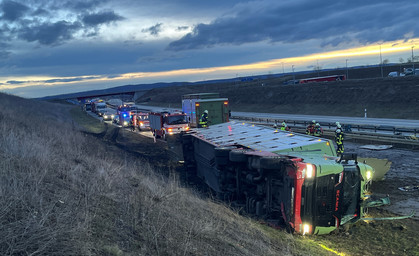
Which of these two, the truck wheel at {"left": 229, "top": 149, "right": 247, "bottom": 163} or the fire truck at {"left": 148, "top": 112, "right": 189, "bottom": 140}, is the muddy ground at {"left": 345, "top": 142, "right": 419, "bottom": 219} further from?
the fire truck at {"left": 148, "top": 112, "right": 189, "bottom": 140}

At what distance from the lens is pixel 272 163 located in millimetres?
7801

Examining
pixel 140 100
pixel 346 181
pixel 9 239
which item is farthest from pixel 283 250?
pixel 140 100

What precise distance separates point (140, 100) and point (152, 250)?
14019cm

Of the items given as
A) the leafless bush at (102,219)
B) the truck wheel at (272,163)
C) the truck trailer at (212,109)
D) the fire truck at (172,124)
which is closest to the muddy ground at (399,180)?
the truck wheel at (272,163)

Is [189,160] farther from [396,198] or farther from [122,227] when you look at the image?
[122,227]

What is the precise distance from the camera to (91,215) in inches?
218

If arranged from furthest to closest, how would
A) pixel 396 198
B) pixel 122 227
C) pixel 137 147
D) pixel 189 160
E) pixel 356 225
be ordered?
pixel 137 147
pixel 189 160
pixel 396 198
pixel 356 225
pixel 122 227

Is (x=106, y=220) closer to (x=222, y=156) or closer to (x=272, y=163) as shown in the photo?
(x=272, y=163)

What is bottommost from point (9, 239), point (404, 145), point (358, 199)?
point (404, 145)

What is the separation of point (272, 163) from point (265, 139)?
3.34 m

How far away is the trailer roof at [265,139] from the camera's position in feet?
30.9

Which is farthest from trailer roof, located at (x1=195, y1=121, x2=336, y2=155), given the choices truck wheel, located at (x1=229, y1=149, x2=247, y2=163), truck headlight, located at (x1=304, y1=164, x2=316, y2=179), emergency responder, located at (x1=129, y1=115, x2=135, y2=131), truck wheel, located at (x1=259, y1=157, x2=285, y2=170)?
emergency responder, located at (x1=129, y1=115, x2=135, y2=131)

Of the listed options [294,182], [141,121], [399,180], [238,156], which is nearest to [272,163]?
[294,182]

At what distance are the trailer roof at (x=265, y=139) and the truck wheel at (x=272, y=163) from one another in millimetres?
1157
